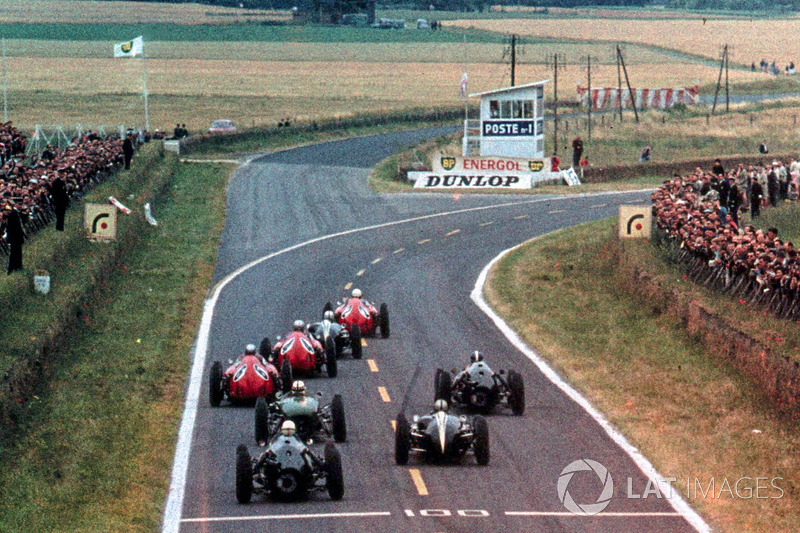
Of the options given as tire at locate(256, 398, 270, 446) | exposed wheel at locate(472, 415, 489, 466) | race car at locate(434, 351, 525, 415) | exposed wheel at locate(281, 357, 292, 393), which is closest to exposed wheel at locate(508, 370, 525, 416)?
race car at locate(434, 351, 525, 415)

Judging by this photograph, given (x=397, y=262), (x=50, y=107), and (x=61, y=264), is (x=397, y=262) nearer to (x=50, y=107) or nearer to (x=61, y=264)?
(x=61, y=264)

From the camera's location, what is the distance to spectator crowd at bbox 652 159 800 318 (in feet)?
82.7

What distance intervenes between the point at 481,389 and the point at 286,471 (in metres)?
5.75

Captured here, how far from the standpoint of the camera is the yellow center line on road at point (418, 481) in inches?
673

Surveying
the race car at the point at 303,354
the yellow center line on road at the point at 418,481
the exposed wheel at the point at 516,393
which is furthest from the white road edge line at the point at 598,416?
the race car at the point at 303,354

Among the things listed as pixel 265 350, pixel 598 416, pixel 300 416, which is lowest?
pixel 598 416

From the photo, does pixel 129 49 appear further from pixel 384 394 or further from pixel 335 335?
pixel 384 394

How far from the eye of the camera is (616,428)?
20.9 meters

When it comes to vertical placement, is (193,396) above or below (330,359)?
below

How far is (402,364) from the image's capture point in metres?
25.7

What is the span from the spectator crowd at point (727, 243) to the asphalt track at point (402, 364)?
527 cm

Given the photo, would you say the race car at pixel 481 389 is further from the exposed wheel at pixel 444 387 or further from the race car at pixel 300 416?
the race car at pixel 300 416

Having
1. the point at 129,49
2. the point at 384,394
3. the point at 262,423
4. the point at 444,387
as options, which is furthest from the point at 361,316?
the point at 129,49

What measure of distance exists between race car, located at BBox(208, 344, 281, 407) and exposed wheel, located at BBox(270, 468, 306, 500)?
544 cm
